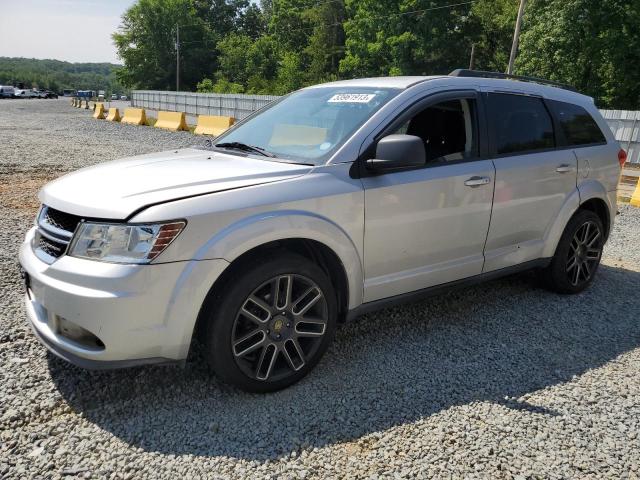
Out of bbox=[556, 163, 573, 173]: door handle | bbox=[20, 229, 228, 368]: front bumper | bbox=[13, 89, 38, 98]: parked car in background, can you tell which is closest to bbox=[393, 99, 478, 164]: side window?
bbox=[556, 163, 573, 173]: door handle

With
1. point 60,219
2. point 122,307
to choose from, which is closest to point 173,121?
point 60,219

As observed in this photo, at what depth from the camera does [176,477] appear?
2.33 m

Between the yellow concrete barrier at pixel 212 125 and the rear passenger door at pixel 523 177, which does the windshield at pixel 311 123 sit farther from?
the yellow concrete barrier at pixel 212 125

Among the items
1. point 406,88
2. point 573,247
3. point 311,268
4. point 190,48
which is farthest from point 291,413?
point 190,48

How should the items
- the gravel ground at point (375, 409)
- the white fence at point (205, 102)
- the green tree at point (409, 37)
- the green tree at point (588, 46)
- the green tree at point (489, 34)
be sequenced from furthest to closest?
the green tree at point (409, 37)
the green tree at point (489, 34)
the green tree at point (588, 46)
the white fence at point (205, 102)
the gravel ground at point (375, 409)

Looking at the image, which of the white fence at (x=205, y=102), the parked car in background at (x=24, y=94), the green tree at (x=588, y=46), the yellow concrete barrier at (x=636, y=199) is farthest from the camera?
the parked car in background at (x=24, y=94)

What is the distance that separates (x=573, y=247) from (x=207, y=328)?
11.4 ft

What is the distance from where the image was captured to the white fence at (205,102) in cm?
2410

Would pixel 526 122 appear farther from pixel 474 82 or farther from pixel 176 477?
pixel 176 477

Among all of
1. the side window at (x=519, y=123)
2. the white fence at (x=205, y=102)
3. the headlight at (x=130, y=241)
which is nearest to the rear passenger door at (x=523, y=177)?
the side window at (x=519, y=123)

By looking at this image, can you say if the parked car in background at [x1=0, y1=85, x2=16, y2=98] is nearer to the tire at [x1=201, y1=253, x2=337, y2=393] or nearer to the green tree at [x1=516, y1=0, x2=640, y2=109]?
the green tree at [x1=516, y1=0, x2=640, y2=109]

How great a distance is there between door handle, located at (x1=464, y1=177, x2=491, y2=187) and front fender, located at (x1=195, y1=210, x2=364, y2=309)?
104 cm

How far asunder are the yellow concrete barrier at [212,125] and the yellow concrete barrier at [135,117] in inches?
208

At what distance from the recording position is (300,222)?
287 cm
